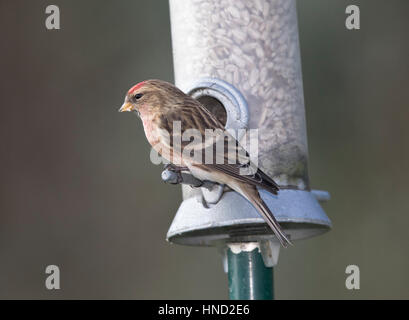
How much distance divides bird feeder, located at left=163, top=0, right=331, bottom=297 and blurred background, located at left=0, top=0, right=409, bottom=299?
10.3 ft

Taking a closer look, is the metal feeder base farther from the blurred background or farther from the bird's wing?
the blurred background

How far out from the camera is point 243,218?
493cm

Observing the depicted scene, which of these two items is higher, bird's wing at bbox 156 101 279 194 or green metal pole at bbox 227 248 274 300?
bird's wing at bbox 156 101 279 194

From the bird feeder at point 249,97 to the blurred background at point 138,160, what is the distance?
3137mm

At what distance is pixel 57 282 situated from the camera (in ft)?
28.3

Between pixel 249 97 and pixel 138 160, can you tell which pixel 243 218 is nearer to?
pixel 249 97

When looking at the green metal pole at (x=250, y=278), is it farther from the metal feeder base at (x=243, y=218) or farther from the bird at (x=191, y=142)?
the bird at (x=191, y=142)

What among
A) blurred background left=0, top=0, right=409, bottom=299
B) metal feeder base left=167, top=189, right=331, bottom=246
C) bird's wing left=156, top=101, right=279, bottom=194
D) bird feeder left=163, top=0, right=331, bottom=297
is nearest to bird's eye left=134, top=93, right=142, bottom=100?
bird's wing left=156, top=101, right=279, bottom=194

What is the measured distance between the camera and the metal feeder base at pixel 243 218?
4.97 metres

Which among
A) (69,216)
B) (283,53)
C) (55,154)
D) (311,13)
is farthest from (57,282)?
(283,53)

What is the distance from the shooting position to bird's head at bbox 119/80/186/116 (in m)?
5.09
